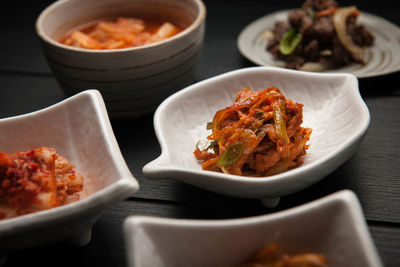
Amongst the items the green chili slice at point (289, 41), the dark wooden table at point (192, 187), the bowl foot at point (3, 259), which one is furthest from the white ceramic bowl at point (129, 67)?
the bowl foot at point (3, 259)

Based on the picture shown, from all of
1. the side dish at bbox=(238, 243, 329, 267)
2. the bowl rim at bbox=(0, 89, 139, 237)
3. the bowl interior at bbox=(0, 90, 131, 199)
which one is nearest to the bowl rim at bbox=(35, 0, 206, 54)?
the bowl interior at bbox=(0, 90, 131, 199)

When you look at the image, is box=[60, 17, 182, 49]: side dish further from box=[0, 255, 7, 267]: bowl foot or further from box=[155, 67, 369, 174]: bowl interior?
box=[0, 255, 7, 267]: bowl foot

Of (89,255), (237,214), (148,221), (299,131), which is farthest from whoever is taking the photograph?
(299,131)

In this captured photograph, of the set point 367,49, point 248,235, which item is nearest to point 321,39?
point 367,49

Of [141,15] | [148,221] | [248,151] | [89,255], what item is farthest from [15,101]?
[148,221]

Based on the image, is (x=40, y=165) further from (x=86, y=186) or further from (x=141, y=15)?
(x=141, y=15)

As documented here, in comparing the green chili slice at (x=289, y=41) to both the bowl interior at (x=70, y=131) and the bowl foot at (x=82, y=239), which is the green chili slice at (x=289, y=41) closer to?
the bowl interior at (x=70, y=131)

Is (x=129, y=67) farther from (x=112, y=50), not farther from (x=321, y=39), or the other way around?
(x=321, y=39)
